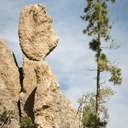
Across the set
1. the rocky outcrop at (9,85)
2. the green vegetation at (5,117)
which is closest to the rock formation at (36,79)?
the rocky outcrop at (9,85)

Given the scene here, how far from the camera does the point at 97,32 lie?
47.6 m

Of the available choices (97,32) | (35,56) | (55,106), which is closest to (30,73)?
(35,56)

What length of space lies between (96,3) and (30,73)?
1514 centimetres

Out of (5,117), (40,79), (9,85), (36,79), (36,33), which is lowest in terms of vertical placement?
(5,117)

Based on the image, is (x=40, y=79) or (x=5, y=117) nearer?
(x=5, y=117)

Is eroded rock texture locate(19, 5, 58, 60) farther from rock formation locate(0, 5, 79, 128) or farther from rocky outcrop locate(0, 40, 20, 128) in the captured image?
rocky outcrop locate(0, 40, 20, 128)

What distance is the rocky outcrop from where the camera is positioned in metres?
57.8

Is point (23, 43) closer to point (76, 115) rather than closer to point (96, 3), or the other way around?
point (76, 115)

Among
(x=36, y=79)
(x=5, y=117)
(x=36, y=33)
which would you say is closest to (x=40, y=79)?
(x=36, y=79)

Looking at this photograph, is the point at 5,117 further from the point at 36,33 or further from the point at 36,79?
the point at 36,33

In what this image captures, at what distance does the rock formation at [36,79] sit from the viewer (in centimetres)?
5588

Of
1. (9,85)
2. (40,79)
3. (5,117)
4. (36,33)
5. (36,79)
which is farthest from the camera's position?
(36,33)

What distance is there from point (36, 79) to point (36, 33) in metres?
5.95

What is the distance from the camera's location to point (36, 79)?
59969 millimetres
